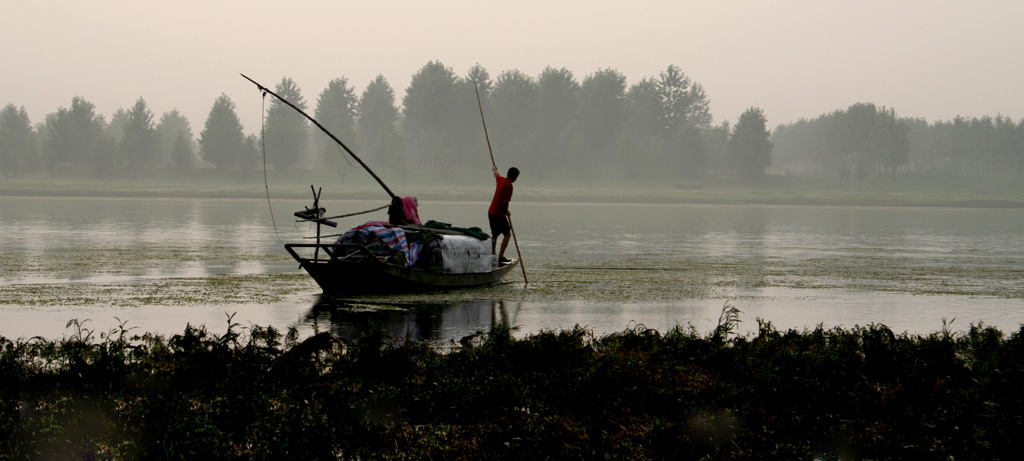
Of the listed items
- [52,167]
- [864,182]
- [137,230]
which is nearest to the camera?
[137,230]

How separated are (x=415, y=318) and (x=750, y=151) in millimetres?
99211

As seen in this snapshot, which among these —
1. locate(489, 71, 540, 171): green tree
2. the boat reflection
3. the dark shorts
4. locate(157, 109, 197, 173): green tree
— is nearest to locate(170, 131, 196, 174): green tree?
locate(157, 109, 197, 173): green tree

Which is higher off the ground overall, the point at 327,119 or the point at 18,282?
the point at 327,119

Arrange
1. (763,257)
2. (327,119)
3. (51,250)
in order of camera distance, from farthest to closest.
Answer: (327,119) → (763,257) → (51,250)

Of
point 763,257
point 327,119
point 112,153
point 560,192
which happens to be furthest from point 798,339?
point 327,119

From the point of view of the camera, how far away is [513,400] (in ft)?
23.8

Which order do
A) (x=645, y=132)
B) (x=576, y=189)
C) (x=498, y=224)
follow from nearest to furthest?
(x=498, y=224)
(x=576, y=189)
(x=645, y=132)

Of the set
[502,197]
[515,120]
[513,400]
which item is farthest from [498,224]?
[515,120]

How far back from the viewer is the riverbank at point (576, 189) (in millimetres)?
81938

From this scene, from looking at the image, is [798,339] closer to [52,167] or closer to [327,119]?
[52,167]

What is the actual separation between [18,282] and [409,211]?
6.83m

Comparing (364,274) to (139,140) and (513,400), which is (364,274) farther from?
(139,140)

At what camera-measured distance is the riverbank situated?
81938 mm

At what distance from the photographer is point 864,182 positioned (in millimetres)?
111125
